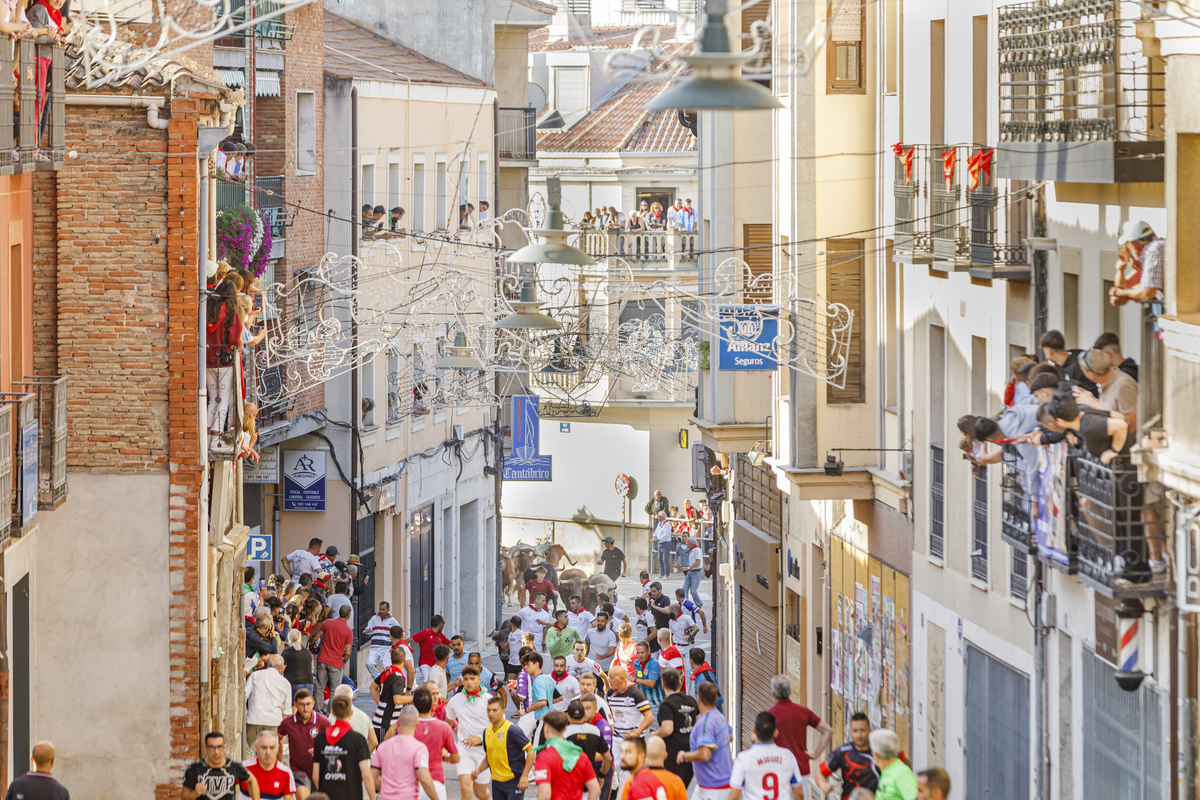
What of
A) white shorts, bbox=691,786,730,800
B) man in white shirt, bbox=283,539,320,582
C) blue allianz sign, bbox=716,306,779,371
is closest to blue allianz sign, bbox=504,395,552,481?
man in white shirt, bbox=283,539,320,582

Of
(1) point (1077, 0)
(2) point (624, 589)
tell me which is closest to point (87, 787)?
(1) point (1077, 0)

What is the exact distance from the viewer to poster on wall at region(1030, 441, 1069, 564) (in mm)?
→ 14516

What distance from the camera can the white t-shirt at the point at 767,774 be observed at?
1398 centimetres

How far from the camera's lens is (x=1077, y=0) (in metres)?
14.4

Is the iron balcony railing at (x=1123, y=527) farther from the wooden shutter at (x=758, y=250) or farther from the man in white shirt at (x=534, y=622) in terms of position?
the man in white shirt at (x=534, y=622)

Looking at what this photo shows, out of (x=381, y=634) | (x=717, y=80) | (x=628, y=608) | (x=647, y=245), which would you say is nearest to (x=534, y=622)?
(x=381, y=634)

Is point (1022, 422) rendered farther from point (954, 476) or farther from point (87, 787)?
point (87, 787)

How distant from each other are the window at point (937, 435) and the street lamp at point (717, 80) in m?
10.7

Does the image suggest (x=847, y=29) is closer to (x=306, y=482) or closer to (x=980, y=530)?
(x=980, y=530)

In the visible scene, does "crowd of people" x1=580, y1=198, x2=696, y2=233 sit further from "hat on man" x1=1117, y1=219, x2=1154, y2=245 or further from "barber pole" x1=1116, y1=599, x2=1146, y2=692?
"hat on man" x1=1117, y1=219, x2=1154, y2=245

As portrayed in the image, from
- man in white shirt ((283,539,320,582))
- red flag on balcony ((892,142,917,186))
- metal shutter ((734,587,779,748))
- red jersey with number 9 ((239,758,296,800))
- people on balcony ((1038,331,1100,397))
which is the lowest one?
metal shutter ((734,587,779,748))

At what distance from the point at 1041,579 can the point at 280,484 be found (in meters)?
20.9

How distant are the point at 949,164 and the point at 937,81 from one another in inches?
75.6

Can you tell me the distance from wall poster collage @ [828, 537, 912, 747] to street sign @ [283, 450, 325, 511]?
12980 millimetres
